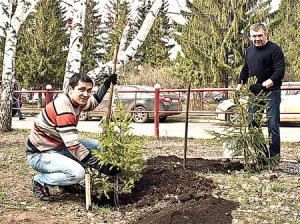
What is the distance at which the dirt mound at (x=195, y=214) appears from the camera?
3.57 meters

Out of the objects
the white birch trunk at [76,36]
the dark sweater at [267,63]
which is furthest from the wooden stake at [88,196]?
the white birch trunk at [76,36]

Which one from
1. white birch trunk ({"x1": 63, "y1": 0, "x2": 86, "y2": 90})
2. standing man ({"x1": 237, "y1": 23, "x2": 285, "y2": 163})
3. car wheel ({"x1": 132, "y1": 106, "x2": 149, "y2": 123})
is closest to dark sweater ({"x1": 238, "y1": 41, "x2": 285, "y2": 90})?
standing man ({"x1": 237, "y1": 23, "x2": 285, "y2": 163})

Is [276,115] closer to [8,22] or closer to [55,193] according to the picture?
[55,193]

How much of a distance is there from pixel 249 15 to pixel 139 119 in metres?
9.96

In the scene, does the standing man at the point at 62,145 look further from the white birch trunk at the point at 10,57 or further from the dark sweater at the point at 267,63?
the white birch trunk at the point at 10,57

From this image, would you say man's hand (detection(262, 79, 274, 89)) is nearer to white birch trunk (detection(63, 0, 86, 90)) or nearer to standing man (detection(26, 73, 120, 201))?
standing man (detection(26, 73, 120, 201))

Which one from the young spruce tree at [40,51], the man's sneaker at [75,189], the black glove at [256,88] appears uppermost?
the young spruce tree at [40,51]

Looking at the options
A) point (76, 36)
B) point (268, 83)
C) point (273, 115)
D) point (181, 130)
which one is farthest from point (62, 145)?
point (181, 130)

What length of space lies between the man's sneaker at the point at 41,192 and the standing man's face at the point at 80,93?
97cm

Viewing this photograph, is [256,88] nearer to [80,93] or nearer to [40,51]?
[80,93]

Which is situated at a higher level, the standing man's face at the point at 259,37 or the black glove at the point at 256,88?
the standing man's face at the point at 259,37

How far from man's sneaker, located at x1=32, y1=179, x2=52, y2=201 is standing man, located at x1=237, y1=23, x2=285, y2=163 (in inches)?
105

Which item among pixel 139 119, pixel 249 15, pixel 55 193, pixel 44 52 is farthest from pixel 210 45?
pixel 55 193

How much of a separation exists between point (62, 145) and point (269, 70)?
2869 mm
